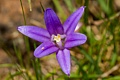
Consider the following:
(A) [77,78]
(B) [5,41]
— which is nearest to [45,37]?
(A) [77,78]

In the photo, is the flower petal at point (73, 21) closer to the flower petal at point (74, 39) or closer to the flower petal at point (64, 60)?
the flower petal at point (74, 39)

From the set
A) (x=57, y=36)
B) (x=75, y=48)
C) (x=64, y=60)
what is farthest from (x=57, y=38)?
(x=75, y=48)

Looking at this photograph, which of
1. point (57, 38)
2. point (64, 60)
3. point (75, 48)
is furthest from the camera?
point (75, 48)

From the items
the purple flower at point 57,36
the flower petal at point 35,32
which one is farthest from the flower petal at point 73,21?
the flower petal at point 35,32

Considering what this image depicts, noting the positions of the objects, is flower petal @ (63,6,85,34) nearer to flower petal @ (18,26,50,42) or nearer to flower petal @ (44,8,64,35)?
flower petal @ (44,8,64,35)

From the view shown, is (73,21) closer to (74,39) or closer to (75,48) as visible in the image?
(74,39)

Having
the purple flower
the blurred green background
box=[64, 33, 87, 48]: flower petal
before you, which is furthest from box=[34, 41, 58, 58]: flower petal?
the blurred green background

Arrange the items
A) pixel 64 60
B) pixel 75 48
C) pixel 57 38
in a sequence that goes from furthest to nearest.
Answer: pixel 75 48 < pixel 57 38 < pixel 64 60
